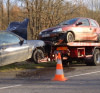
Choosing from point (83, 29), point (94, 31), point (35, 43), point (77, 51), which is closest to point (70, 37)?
point (77, 51)

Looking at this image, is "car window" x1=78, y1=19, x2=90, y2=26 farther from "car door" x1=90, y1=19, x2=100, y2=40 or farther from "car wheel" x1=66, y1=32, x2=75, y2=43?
"car wheel" x1=66, y1=32, x2=75, y2=43

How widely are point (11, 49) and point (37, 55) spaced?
5.06 feet

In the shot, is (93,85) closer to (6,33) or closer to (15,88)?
(15,88)

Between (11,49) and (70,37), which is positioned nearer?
(11,49)

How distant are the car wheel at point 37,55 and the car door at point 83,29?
218 centimetres

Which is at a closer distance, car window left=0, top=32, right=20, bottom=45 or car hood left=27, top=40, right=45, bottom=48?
car window left=0, top=32, right=20, bottom=45

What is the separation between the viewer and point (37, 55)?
9266mm

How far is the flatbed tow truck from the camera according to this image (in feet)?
33.2

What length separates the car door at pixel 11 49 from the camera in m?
7.88

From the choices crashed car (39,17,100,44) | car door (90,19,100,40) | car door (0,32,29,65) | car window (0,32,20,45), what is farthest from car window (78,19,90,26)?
car window (0,32,20,45)

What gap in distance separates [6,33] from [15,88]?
257 centimetres

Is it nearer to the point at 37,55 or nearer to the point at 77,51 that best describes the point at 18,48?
the point at 37,55

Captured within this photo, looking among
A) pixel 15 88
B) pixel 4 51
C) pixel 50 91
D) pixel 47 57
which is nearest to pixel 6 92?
pixel 15 88

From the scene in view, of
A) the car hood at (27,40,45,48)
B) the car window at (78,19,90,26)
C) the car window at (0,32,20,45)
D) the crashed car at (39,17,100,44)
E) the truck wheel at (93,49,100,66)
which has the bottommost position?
the truck wheel at (93,49,100,66)
